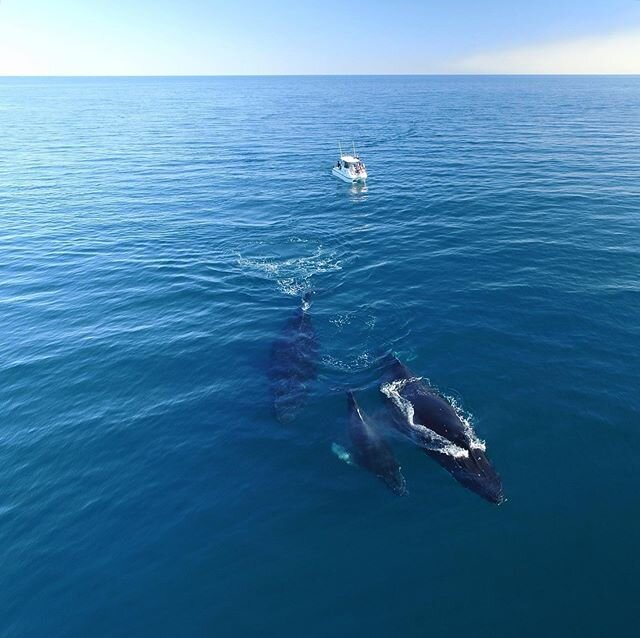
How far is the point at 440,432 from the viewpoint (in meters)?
27.3

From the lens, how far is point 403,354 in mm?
35125

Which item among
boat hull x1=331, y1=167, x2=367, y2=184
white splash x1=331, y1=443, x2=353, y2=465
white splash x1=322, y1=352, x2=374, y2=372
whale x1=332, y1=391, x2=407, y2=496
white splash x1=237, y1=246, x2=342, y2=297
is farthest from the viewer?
boat hull x1=331, y1=167, x2=367, y2=184

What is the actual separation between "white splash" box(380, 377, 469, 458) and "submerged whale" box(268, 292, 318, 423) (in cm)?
629

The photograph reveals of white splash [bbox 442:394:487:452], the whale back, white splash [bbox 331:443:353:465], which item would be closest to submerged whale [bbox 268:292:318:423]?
white splash [bbox 331:443:353:465]

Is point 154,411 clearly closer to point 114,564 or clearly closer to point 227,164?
point 114,564

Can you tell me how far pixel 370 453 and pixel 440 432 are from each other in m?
4.90

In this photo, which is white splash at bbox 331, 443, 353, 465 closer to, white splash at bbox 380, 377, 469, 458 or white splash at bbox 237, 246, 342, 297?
white splash at bbox 380, 377, 469, 458

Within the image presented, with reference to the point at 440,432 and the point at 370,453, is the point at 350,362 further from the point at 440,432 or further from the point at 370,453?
the point at 440,432

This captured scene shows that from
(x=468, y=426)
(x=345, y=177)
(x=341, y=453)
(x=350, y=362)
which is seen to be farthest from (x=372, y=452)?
(x=345, y=177)

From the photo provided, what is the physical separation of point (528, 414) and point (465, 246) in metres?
29.1

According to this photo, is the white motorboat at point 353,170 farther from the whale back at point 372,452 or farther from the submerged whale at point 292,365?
Answer: the whale back at point 372,452

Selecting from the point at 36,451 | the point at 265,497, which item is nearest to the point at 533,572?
the point at 265,497

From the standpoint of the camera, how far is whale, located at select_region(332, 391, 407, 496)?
984 inches

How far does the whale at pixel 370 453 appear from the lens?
25.0 meters
